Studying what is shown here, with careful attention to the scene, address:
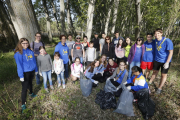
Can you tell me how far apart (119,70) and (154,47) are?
4.78 ft

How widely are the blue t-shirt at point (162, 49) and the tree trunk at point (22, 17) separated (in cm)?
429

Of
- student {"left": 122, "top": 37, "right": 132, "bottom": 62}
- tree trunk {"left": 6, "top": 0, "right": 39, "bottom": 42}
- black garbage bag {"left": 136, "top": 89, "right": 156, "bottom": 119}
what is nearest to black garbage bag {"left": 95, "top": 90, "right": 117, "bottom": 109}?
black garbage bag {"left": 136, "top": 89, "right": 156, "bottom": 119}

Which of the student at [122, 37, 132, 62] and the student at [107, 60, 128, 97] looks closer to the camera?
the student at [107, 60, 128, 97]

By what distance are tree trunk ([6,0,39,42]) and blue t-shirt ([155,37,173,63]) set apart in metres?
4.29

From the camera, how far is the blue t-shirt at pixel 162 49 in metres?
2.62

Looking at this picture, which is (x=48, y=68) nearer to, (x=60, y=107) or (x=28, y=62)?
(x=28, y=62)

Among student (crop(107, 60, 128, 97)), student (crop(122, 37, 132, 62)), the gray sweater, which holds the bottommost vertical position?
student (crop(107, 60, 128, 97))

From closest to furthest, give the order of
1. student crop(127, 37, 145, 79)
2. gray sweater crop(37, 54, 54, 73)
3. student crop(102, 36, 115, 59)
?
gray sweater crop(37, 54, 54, 73), student crop(127, 37, 145, 79), student crop(102, 36, 115, 59)

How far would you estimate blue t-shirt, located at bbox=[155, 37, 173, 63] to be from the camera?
2.62 m

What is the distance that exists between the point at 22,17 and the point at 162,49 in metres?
4.54

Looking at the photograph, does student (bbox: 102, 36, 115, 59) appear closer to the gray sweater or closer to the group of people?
the group of people

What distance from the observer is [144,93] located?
2412mm

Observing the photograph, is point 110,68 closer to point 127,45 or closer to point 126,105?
point 127,45

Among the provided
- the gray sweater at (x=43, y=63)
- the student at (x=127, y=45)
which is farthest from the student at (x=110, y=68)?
the gray sweater at (x=43, y=63)
